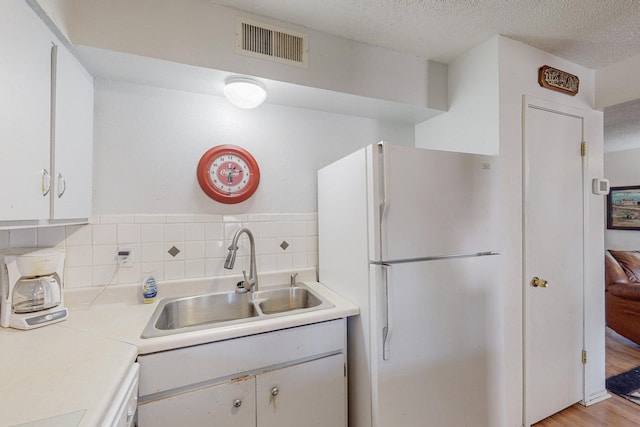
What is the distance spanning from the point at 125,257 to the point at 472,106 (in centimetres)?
226

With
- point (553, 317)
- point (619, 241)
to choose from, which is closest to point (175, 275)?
point (553, 317)

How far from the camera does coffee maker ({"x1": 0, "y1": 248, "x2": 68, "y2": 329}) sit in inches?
43.5

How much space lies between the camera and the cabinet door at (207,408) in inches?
41.3

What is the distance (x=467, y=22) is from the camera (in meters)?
1.51

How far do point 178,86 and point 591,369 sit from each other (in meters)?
3.32

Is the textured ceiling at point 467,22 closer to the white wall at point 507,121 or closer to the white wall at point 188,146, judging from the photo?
the white wall at point 507,121

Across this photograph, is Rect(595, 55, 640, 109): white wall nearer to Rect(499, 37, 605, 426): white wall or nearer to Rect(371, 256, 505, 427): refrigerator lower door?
Rect(499, 37, 605, 426): white wall

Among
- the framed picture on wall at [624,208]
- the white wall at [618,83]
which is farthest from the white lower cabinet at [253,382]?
the framed picture on wall at [624,208]

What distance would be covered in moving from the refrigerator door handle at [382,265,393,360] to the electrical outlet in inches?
54.2

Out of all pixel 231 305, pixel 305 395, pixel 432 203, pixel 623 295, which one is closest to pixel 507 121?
pixel 432 203

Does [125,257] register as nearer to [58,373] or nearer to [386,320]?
[58,373]

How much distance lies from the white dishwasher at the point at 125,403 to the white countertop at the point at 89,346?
3 centimetres

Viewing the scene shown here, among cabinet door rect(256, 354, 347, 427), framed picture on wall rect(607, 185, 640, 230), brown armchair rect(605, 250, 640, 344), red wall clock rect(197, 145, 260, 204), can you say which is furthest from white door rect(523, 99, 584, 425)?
framed picture on wall rect(607, 185, 640, 230)

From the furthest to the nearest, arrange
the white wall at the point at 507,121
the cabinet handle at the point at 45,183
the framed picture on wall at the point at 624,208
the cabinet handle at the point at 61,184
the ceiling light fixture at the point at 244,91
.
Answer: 1. the framed picture on wall at the point at 624,208
2. the white wall at the point at 507,121
3. the ceiling light fixture at the point at 244,91
4. the cabinet handle at the point at 61,184
5. the cabinet handle at the point at 45,183
